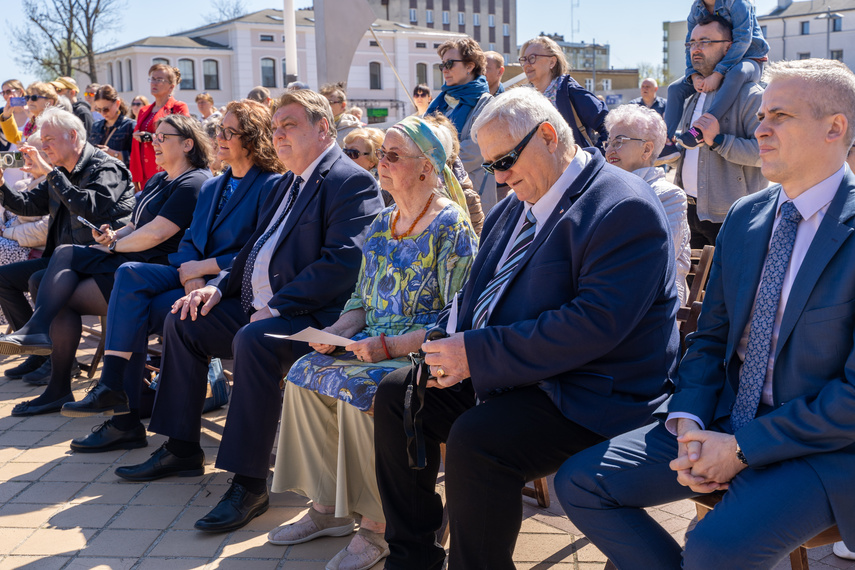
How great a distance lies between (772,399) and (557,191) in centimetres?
90

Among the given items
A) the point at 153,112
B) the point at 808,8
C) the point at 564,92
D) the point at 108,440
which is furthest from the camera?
the point at 808,8

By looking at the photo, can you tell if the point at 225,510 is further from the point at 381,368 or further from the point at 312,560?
the point at 381,368

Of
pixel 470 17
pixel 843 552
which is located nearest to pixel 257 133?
pixel 843 552

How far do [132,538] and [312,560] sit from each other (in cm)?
80

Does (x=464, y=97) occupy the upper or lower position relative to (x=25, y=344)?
upper

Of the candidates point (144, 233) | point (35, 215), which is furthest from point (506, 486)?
point (35, 215)

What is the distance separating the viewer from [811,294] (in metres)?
2.04

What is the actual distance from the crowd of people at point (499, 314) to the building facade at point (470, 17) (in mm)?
77973

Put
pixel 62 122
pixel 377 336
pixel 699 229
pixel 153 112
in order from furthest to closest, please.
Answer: pixel 153 112 < pixel 62 122 < pixel 699 229 < pixel 377 336

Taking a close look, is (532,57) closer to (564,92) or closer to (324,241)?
(564,92)

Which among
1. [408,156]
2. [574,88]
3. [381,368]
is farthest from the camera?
[574,88]

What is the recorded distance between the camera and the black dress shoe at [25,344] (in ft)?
14.8

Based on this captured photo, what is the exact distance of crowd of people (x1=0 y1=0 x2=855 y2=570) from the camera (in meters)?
2.06

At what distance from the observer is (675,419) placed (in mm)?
2242
